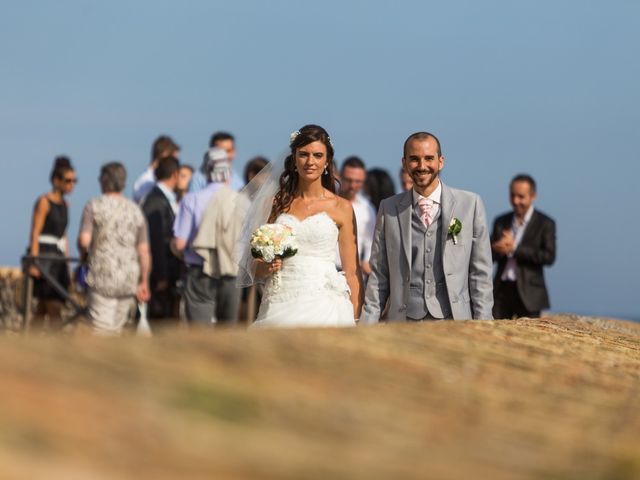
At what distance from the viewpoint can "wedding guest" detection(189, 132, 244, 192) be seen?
15.1 m

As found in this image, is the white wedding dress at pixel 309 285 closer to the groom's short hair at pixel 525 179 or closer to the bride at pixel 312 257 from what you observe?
the bride at pixel 312 257

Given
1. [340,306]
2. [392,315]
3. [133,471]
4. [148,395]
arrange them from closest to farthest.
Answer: [133,471] → [148,395] → [392,315] → [340,306]

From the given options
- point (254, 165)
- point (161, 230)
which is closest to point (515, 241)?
point (254, 165)

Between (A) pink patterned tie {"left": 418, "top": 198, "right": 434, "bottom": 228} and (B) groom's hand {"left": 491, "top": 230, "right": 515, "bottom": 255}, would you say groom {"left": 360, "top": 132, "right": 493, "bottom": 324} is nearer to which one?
(A) pink patterned tie {"left": 418, "top": 198, "right": 434, "bottom": 228}

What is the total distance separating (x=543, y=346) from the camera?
25.2 ft

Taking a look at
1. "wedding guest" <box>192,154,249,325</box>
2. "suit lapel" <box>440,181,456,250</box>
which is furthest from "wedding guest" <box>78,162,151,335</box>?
"suit lapel" <box>440,181,456,250</box>

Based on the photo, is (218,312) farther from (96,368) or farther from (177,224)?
(96,368)

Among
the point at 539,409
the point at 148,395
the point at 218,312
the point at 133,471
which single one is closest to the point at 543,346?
the point at 539,409

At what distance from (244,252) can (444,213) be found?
2250 millimetres

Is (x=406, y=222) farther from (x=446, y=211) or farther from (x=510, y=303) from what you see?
(x=510, y=303)

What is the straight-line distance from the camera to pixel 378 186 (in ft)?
50.4

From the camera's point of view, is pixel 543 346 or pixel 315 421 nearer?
pixel 315 421

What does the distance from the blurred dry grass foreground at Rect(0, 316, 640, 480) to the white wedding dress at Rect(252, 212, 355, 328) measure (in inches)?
167

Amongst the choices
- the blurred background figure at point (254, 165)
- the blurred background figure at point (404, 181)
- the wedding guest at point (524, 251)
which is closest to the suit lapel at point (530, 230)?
the wedding guest at point (524, 251)
